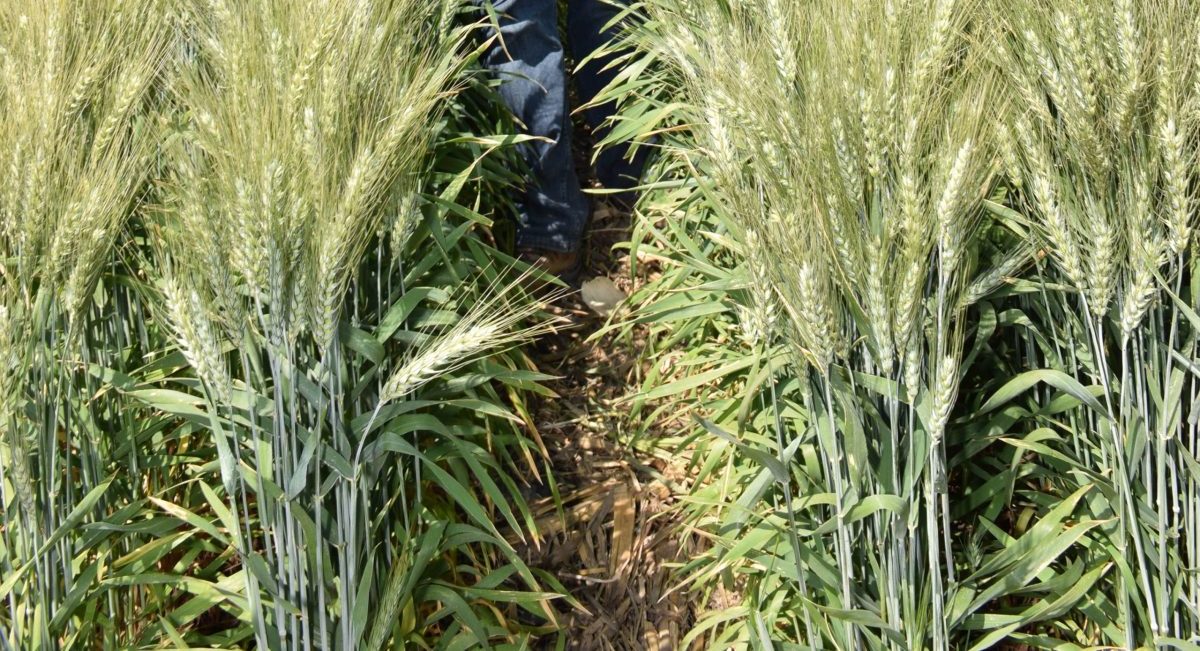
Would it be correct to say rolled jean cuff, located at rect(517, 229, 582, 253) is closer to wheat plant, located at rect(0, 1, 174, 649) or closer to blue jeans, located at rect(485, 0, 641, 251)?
blue jeans, located at rect(485, 0, 641, 251)

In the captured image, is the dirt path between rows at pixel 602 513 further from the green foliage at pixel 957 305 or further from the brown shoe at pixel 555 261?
the green foliage at pixel 957 305

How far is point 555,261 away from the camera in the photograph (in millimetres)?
1853

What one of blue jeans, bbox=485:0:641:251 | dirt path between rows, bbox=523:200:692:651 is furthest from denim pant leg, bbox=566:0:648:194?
dirt path between rows, bbox=523:200:692:651

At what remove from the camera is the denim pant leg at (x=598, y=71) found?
1.90 m

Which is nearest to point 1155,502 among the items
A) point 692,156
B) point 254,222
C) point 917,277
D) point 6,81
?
point 917,277

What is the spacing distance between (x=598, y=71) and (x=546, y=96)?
0.20m

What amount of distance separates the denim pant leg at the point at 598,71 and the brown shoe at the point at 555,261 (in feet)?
0.52

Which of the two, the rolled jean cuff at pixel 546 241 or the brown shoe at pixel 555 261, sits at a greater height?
the rolled jean cuff at pixel 546 241

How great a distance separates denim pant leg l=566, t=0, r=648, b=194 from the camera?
1.90m

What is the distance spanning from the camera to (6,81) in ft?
3.93

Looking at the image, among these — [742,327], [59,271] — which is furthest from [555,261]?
[59,271]

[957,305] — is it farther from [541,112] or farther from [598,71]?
[598,71]

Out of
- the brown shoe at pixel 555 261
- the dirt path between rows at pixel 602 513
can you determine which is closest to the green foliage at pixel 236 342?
the dirt path between rows at pixel 602 513

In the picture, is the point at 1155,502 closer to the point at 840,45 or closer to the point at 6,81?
the point at 840,45
